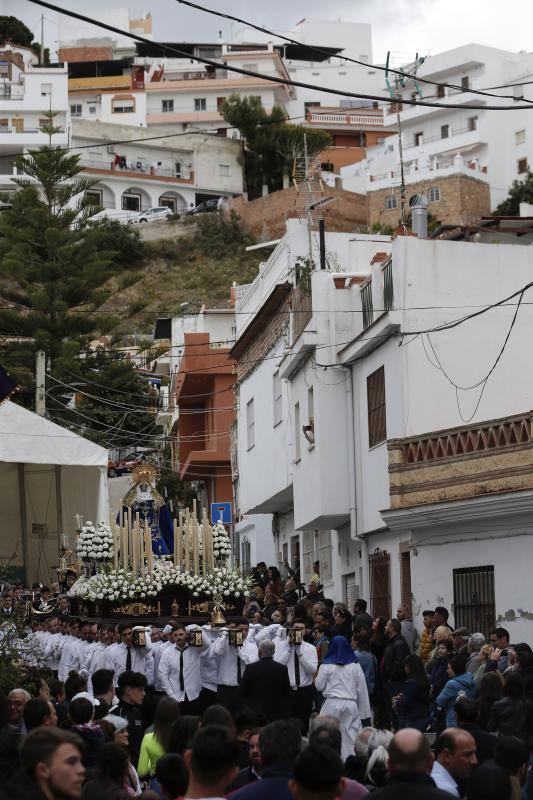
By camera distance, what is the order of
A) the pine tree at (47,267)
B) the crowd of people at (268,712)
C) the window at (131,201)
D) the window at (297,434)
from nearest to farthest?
the crowd of people at (268,712) → the window at (297,434) → the pine tree at (47,267) → the window at (131,201)

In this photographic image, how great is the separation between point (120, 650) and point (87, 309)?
103 feet

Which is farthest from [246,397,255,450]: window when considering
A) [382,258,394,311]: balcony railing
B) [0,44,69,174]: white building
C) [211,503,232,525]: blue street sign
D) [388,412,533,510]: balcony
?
[0,44,69,174]: white building

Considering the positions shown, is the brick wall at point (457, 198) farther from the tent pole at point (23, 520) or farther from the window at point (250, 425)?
the tent pole at point (23, 520)

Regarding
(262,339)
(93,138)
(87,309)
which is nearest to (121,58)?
(93,138)

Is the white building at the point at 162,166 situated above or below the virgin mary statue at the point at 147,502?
above

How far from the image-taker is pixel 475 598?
17891mm

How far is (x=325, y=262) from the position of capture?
1041 inches

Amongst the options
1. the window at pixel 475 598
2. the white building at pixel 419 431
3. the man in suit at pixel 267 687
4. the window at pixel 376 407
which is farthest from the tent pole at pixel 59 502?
the man in suit at pixel 267 687

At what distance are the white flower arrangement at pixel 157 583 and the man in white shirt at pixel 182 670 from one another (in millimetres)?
2905

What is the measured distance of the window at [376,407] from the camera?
21.2 meters

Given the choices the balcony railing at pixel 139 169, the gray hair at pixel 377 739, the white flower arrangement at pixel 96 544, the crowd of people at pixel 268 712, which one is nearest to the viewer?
the crowd of people at pixel 268 712

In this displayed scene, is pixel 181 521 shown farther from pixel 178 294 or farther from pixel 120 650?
pixel 178 294

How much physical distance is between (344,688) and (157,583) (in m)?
4.82

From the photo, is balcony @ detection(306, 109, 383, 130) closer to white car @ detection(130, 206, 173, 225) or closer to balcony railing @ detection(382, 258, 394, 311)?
white car @ detection(130, 206, 173, 225)
